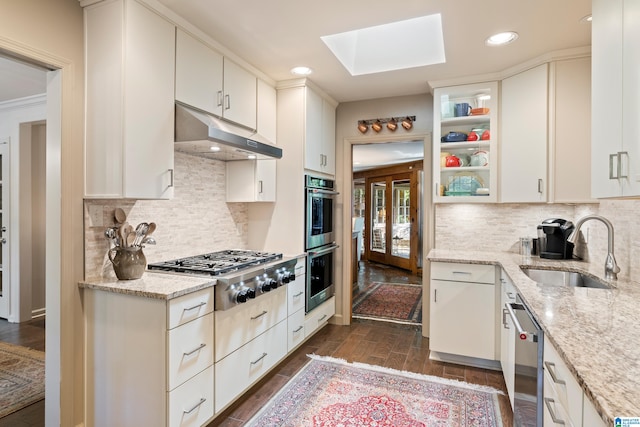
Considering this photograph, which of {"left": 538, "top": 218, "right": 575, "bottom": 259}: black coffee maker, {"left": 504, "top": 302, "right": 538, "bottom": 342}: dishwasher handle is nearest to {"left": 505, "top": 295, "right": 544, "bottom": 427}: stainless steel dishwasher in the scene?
{"left": 504, "top": 302, "right": 538, "bottom": 342}: dishwasher handle

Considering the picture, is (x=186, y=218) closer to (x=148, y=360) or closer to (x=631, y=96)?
(x=148, y=360)

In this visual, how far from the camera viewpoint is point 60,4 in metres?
1.89

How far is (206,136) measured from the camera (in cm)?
212

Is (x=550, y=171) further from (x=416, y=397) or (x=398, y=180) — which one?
(x=398, y=180)

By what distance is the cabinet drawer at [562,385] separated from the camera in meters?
0.98

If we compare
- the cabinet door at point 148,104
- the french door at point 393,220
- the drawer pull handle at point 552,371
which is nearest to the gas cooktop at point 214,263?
the cabinet door at point 148,104

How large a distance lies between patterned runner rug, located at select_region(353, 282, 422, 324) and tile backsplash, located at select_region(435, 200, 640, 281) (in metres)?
1.25

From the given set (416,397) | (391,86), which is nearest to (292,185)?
(391,86)

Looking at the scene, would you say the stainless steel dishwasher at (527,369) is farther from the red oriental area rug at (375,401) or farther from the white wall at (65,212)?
the white wall at (65,212)

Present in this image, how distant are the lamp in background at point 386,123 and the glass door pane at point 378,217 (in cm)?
453

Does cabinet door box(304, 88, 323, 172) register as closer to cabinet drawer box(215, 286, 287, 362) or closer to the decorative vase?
cabinet drawer box(215, 286, 287, 362)

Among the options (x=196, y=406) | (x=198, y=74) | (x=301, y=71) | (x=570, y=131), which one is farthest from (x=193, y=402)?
(x=570, y=131)

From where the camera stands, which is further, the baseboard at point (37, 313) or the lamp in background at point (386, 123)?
the baseboard at point (37, 313)

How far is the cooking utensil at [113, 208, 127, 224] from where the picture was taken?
214cm
